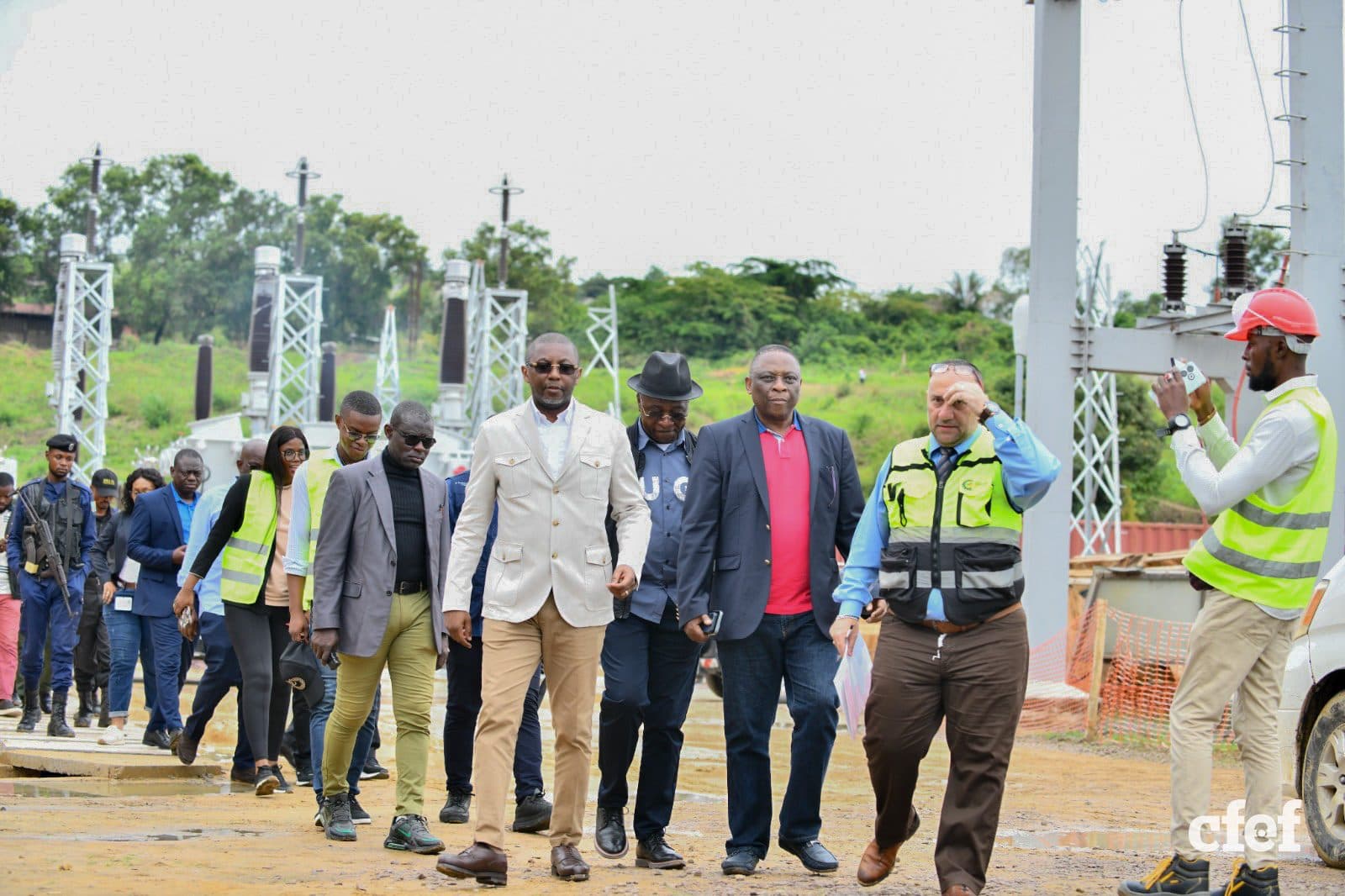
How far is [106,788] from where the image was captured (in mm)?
10070

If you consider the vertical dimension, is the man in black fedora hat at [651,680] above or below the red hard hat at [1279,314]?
below

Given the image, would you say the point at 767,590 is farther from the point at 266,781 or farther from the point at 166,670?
the point at 166,670

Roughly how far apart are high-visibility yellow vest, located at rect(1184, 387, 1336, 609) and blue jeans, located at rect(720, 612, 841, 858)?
63.7 inches

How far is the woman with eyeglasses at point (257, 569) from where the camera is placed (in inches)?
383

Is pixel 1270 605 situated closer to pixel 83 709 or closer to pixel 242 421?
pixel 83 709

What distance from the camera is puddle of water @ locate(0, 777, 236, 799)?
9719 mm

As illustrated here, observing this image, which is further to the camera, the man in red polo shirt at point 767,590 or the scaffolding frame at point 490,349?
the scaffolding frame at point 490,349

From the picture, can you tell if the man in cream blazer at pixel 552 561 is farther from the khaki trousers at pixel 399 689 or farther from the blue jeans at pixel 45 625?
the blue jeans at pixel 45 625

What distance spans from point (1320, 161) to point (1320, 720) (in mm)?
10616

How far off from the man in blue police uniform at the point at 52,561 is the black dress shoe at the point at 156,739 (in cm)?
128

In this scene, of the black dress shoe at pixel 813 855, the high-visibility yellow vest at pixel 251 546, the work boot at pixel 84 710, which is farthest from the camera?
the work boot at pixel 84 710

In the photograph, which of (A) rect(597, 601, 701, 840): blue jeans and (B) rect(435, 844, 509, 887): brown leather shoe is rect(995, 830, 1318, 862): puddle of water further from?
(B) rect(435, 844, 509, 887): brown leather shoe

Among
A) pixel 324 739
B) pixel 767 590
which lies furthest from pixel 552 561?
pixel 324 739

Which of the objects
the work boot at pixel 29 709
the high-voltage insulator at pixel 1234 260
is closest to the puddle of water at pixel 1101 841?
the work boot at pixel 29 709
